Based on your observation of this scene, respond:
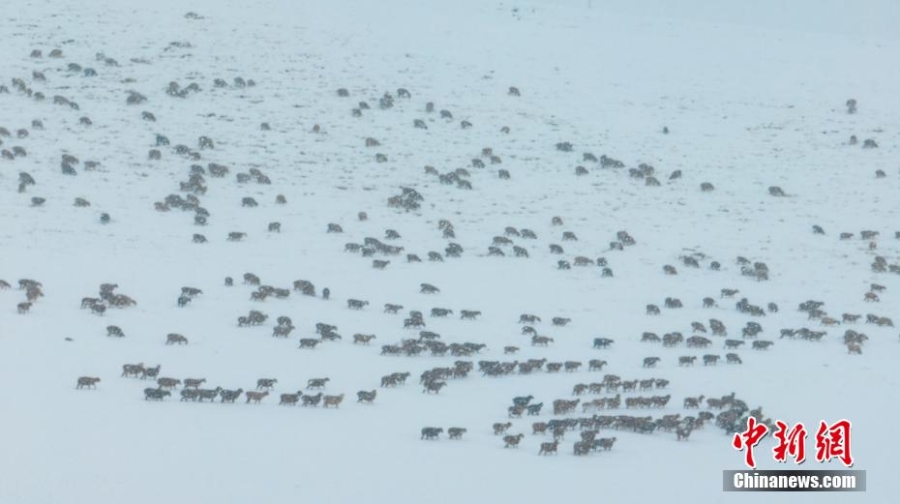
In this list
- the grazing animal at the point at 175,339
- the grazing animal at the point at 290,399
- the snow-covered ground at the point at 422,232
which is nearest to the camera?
the snow-covered ground at the point at 422,232

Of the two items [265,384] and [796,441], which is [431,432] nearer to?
[265,384]

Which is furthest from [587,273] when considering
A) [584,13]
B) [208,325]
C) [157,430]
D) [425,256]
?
[584,13]

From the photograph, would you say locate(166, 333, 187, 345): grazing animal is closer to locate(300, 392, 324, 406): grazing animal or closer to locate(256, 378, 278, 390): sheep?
locate(256, 378, 278, 390): sheep

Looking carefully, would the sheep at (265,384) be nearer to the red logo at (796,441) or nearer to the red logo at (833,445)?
the red logo at (796,441)

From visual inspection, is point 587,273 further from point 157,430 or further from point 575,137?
point 157,430

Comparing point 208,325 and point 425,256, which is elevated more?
point 425,256

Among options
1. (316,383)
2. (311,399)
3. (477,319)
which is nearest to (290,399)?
(311,399)

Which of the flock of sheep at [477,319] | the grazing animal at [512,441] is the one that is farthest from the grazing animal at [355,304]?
the grazing animal at [512,441]

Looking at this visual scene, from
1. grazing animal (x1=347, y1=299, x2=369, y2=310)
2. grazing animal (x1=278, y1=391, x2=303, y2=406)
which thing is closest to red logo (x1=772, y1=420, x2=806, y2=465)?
grazing animal (x1=278, y1=391, x2=303, y2=406)
